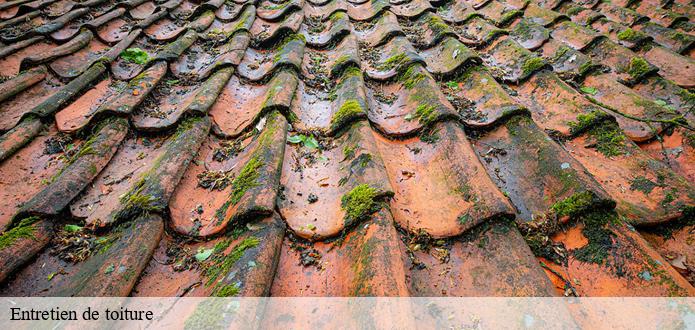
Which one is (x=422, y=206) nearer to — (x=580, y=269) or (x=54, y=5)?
(x=580, y=269)

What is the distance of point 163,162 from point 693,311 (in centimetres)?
200

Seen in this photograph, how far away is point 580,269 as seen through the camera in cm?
115

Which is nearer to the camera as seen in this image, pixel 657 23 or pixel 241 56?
pixel 241 56

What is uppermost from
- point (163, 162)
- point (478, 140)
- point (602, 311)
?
point (163, 162)

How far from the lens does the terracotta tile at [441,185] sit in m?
1.26

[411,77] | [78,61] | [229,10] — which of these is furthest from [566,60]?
[78,61]

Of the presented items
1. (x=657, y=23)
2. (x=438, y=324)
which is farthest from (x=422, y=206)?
(x=657, y=23)

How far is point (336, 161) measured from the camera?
1626 mm

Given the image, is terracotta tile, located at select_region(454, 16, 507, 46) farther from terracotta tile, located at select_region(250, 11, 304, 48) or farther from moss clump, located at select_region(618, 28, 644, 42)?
terracotta tile, located at select_region(250, 11, 304, 48)

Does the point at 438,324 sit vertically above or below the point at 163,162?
below

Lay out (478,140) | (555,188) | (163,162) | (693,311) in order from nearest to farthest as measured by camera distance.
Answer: (693,311)
(555,188)
(163,162)
(478,140)

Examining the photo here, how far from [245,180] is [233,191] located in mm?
71

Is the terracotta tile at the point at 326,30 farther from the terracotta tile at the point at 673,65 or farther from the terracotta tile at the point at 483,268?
the terracotta tile at the point at 673,65

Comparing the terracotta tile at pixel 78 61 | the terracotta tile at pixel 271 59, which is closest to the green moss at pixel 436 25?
the terracotta tile at pixel 271 59
